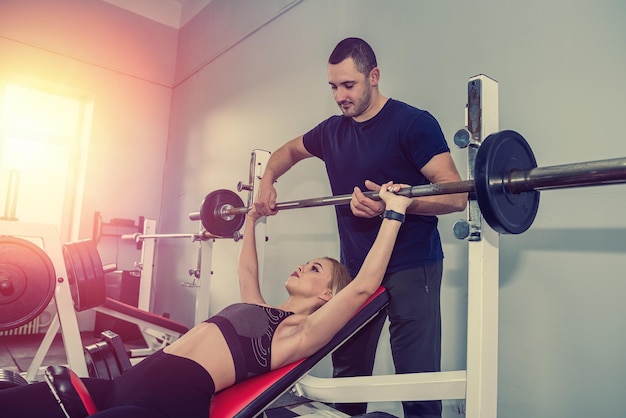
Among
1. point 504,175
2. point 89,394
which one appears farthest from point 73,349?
point 504,175

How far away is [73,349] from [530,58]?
2.51 metres

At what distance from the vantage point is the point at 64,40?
4391mm

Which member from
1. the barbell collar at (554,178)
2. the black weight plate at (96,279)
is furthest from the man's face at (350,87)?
the black weight plate at (96,279)

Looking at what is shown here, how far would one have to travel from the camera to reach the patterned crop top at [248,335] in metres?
1.31

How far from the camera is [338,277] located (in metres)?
1.65

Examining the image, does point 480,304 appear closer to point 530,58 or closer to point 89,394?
point 89,394

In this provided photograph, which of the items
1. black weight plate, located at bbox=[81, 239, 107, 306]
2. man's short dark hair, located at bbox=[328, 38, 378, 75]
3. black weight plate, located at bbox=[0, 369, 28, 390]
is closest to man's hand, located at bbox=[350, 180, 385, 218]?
man's short dark hair, located at bbox=[328, 38, 378, 75]

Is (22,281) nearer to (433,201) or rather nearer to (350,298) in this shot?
(350,298)

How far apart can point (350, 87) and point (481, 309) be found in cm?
92

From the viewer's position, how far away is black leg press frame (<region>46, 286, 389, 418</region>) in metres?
1.05

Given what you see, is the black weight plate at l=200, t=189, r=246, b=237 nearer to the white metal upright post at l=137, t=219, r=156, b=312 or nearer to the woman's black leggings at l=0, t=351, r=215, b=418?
the woman's black leggings at l=0, t=351, r=215, b=418

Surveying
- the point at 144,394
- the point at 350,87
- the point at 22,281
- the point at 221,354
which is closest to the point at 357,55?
the point at 350,87

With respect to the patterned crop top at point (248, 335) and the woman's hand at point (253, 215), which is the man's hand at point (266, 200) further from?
the patterned crop top at point (248, 335)

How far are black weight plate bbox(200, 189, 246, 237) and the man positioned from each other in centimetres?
66
